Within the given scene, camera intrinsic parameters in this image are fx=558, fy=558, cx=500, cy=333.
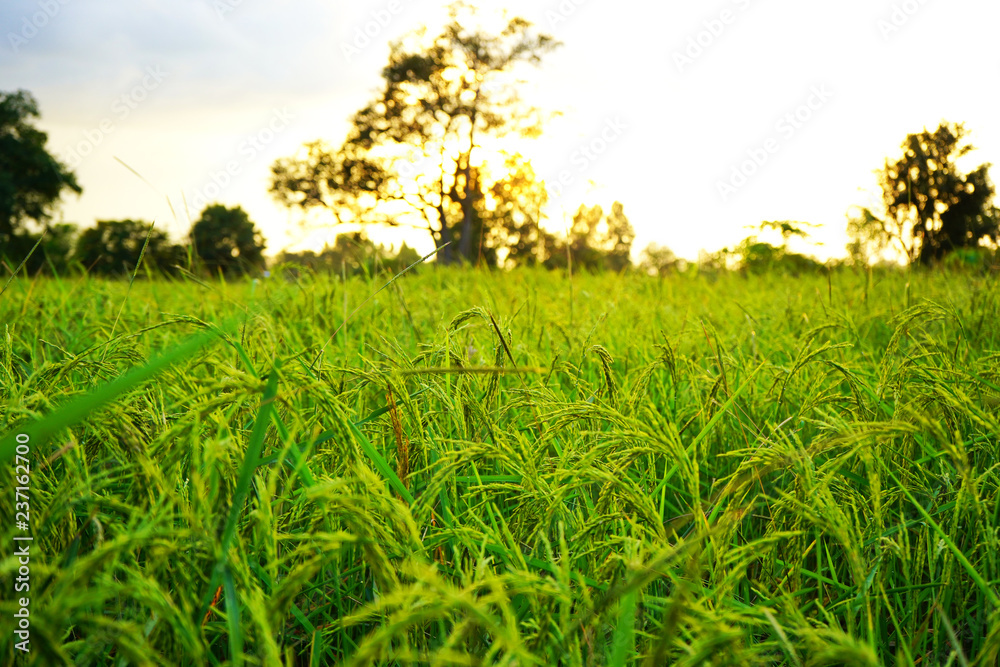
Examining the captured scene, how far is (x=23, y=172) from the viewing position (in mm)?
31719

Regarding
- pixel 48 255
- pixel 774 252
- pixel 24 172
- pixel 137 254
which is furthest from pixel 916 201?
pixel 24 172

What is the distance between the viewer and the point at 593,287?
4188mm

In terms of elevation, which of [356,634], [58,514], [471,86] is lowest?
[356,634]

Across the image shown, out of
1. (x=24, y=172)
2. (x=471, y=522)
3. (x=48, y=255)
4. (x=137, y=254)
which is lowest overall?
(x=471, y=522)

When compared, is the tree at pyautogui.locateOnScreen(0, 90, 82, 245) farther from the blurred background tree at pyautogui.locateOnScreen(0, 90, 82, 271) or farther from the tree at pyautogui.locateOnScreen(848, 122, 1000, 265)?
the tree at pyautogui.locateOnScreen(848, 122, 1000, 265)

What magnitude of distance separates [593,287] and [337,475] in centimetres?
338

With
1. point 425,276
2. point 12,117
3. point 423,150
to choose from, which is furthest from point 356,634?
point 12,117

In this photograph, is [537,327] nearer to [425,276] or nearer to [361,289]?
[361,289]

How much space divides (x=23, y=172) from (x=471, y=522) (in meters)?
42.0

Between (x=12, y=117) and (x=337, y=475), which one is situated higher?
(x=12, y=117)

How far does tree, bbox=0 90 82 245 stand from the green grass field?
3853 centimetres

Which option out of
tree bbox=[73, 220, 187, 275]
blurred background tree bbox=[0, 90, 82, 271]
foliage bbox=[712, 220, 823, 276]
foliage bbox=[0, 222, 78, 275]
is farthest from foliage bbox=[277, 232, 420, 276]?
blurred background tree bbox=[0, 90, 82, 271]

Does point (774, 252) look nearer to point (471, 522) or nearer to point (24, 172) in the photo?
point (471, 522)

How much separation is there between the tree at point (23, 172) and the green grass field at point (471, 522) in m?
38.5
